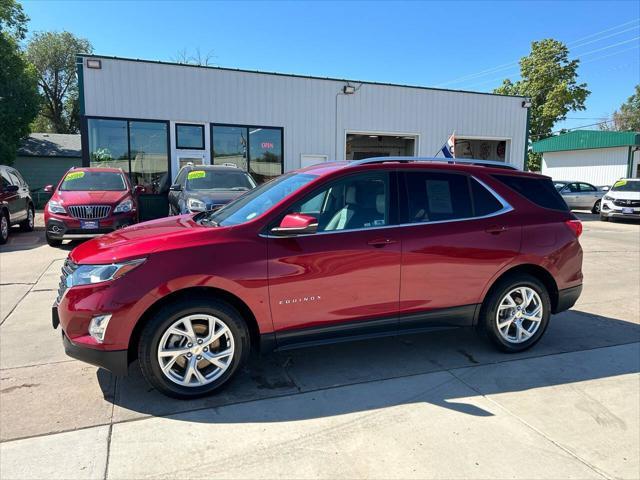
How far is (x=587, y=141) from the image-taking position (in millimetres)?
31516

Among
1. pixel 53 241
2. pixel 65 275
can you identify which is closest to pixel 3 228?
pixel 53 241

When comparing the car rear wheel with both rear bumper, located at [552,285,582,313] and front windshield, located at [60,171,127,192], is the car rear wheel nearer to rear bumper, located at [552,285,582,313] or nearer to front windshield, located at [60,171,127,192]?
front windshield, located at [60,171,127,192]

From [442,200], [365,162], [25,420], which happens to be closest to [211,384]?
[25,420]

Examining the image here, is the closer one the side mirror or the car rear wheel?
the side mirror

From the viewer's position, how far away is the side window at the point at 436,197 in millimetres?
3992

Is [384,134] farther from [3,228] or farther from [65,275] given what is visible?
[65,275]

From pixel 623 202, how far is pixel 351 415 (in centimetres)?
1945

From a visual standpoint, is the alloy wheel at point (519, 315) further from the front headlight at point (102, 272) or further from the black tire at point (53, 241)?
the black tire at point (53, 241)

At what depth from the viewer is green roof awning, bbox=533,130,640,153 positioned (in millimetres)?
28288

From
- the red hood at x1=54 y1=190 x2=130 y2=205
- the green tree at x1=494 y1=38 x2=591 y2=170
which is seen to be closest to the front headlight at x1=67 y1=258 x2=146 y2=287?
the red hood at x1=54 y1=190 x2=130 y2=205

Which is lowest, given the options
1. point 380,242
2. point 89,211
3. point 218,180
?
point 89,211

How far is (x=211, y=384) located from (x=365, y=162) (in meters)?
2.21

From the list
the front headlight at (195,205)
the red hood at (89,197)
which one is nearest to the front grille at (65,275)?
the front headlight at (195,205)

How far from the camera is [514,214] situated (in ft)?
14.2
